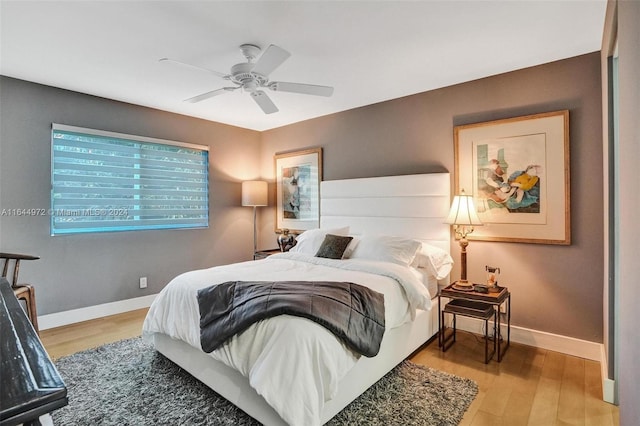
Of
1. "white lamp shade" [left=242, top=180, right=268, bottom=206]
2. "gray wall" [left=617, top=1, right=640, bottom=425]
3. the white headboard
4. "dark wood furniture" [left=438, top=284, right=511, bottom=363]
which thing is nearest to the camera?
"gray wall" [left=617, top=1, right=640, bottom=425]

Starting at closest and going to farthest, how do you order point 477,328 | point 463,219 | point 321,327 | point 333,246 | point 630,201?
point 630,201 → point 321,327 → point 463,219 → point 477,328 → point 333,246

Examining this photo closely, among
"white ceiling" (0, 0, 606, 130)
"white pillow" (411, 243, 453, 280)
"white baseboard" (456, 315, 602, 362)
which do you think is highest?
"white ceiling" (0, 0, 606, 130)

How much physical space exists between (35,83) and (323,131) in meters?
3.11

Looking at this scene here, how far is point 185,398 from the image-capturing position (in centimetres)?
214

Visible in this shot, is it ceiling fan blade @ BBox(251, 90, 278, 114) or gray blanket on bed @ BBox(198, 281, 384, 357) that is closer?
gray blanket on bed @ BBox(198, 281, 384, 357)

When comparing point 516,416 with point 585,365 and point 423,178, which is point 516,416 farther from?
point 423,178

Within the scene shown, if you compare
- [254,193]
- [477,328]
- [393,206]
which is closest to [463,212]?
[393,206]

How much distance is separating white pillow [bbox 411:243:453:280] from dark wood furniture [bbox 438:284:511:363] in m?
0.26

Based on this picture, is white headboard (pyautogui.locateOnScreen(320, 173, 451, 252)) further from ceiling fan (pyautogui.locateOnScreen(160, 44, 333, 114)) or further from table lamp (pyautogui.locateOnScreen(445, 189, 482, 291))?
ceiling fan (pyautogui.locateOnScreen(160, 44, 333, 114))

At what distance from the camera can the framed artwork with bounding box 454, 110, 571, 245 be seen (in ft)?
9.12

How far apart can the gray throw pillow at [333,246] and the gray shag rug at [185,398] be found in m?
1.15

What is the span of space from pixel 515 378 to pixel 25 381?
2.77m

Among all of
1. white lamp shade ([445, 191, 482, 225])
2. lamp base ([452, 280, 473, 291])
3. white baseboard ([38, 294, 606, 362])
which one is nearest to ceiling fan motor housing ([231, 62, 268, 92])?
white lamp shade ([445, 191, 482, 225])

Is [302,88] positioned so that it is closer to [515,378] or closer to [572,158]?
[572,158]
